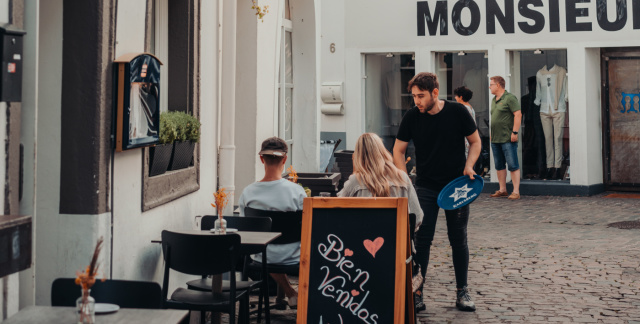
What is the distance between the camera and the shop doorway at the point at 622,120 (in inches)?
631

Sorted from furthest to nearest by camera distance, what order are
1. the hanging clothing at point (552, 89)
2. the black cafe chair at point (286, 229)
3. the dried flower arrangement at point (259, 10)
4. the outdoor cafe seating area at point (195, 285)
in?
the hanging clothing at point (552, 89)
the dried flower arrangement at point (259, 10)
the black cafe chair at point (286, 229)
the outdoor cafe seating area at point (195, 285)

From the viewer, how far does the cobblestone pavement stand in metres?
7.23

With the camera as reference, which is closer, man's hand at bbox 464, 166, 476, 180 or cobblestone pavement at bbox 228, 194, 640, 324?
man's hand at bbox 464, 166, 476, 180

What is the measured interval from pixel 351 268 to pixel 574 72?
11.1 metres

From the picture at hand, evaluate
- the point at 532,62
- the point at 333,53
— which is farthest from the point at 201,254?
the point at 333,53

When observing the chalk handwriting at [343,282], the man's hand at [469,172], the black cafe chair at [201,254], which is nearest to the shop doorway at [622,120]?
the man's hand at [469,172]

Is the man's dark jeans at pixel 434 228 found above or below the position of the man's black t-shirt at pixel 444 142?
below

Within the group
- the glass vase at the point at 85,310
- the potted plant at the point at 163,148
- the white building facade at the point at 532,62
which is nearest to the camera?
the glass vase at the point at 85,310

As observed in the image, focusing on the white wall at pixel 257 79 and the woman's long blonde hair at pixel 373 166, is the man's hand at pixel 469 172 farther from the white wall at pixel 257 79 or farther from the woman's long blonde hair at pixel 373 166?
the white wall at pixel 257 79

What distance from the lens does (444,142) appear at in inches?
284

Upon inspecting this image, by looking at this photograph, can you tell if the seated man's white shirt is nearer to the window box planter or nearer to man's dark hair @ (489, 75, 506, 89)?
the window box planter

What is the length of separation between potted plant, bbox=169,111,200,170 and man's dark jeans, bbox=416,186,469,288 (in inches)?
69.8

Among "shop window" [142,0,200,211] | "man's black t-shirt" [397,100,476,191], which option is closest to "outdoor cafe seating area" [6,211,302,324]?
"shop window" [142,0,200,211]

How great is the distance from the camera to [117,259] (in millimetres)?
5508
